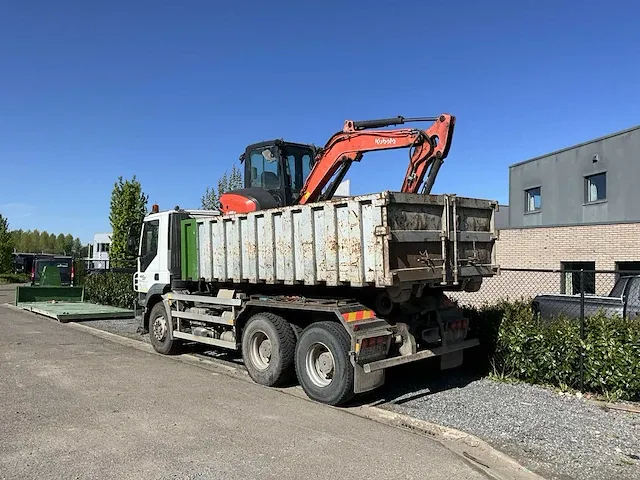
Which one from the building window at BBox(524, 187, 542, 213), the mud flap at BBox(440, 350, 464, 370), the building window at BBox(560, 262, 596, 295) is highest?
the building window at BBox(524, 187, 542, 213)

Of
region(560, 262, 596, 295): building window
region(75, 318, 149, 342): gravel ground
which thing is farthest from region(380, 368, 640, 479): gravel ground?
region(560, 262, 596, 295): building window

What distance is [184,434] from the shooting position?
5.67 meters

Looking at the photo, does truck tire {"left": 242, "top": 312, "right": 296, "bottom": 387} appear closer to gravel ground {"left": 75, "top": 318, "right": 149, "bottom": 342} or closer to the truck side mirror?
the truck side mirror

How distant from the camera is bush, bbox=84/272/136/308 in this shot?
64.5 feet

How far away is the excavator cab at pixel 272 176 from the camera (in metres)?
9.72

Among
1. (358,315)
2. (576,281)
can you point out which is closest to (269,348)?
(358,315)

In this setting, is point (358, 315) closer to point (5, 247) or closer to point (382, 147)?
point (382, 147)

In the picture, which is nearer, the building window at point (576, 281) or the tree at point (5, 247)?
the building window at point (576, 281)

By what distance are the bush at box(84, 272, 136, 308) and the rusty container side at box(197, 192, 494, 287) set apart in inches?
472

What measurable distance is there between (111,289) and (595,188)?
815 inches

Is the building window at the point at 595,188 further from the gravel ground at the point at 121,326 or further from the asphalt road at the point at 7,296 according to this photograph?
the asphalt road at the point at 7,296

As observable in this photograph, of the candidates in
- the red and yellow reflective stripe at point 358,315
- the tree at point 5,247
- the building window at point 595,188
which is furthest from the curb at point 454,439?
the tree at point 5,247

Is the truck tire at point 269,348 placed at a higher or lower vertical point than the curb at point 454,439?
higher

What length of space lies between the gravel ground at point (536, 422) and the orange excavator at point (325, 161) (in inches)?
113
